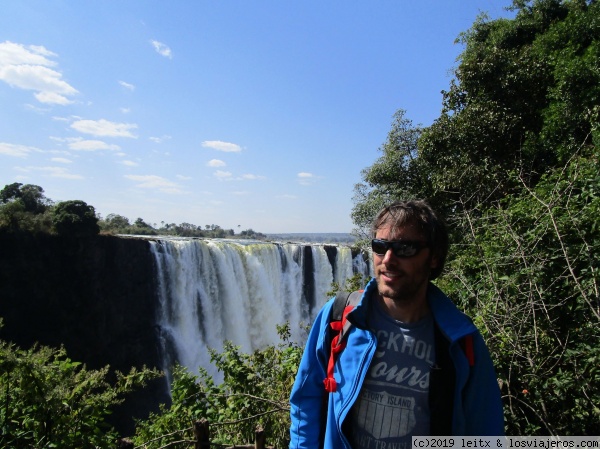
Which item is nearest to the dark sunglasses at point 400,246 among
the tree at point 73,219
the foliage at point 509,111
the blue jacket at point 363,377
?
the blue jacket at point 363,377

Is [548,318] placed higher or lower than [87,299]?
higher

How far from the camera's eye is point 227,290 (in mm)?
17109

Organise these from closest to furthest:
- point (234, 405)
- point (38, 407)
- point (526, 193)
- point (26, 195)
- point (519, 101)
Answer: point (38, 407) → point (234, 405) → point (526, 193) → point (519, 101) → point (26, 195)

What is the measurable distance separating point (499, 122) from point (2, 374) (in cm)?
801

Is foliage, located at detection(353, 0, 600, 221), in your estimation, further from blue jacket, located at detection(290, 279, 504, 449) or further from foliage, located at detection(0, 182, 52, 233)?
foliage, located at detection(0, 182, 52, 233)

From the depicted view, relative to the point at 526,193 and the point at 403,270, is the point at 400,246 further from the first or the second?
the point at 526,193

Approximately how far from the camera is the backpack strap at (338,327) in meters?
1.43

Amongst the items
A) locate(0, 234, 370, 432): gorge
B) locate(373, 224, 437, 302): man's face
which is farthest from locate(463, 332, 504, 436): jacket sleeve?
locate(0, 234, 370, 432): gorge

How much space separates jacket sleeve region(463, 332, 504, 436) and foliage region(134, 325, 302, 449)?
173cm

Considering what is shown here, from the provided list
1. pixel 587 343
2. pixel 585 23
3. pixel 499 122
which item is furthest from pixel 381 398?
pixel 585 23

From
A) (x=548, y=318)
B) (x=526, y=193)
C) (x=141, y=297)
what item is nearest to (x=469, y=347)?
(x=548, y=318)

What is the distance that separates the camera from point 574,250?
7.97ft

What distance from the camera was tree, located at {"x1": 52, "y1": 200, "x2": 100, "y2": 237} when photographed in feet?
54.6

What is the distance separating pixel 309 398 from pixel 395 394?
325mm
